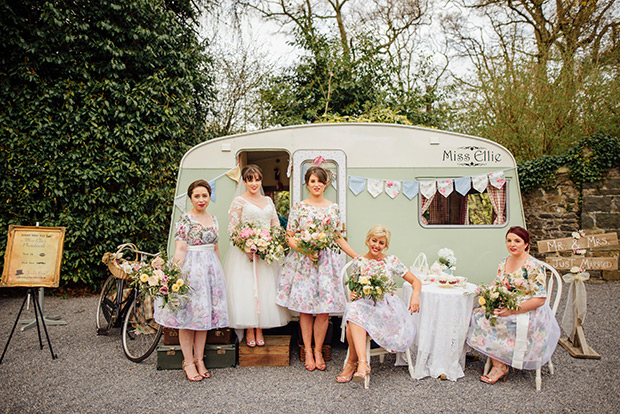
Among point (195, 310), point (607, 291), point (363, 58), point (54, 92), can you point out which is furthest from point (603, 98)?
point (54, 92)

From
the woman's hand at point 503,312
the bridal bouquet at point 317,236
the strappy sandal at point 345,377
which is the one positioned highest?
the bridal bouquet at point 317,236

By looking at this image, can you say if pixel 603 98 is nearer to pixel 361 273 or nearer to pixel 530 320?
pixel 530 320

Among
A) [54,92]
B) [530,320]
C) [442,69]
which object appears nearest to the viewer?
[530,320]

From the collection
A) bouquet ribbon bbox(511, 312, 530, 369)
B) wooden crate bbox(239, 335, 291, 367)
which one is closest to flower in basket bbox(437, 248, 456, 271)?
bouquet ribbon bbox(511, 312, 530, 369)

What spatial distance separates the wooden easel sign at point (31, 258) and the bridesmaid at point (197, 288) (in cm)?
160

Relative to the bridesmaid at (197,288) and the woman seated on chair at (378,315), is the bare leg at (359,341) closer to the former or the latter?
the woman seated on chair at (378,315)

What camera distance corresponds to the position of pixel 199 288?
12.7 feet

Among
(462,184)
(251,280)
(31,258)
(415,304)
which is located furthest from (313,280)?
(31,258)

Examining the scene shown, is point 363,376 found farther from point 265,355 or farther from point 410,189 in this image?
point 410,189

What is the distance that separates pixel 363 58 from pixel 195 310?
8223 millimetres

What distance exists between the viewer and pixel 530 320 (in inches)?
148

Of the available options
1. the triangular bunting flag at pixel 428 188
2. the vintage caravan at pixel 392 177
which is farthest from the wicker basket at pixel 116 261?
the triangular bunting flag at pixel 428 188

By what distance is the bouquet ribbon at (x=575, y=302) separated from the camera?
4.40 meters

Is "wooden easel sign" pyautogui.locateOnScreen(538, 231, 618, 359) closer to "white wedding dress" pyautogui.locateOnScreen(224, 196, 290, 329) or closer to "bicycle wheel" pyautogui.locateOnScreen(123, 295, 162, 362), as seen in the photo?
"white wedding dress" pyautogui.locateOnScreen(224, 196, 290, 329)
